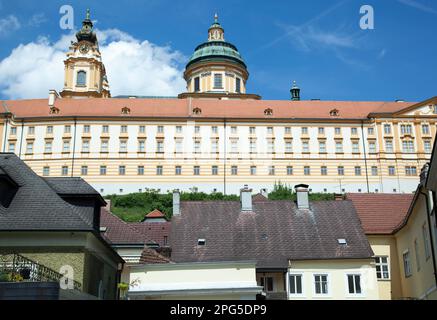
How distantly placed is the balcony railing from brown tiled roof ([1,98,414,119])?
56.6 metres

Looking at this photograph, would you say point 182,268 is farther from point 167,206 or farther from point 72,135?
point 72,135

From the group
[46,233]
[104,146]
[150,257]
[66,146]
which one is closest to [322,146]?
[104,146]

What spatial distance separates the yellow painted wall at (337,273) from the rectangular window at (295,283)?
0.58 ft

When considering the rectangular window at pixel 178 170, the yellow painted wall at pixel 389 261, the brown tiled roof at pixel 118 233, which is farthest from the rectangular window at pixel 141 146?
the yellow painted wall at pixel 389 261

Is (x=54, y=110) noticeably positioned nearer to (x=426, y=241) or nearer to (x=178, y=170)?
(x=178, y=170)

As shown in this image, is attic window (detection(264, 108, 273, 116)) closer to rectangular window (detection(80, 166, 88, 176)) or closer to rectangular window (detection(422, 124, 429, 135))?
rectangular window (detection(422, 124, 429, 135))

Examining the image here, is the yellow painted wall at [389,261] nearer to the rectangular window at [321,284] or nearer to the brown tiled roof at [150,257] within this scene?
the rectangular window at [321,284]

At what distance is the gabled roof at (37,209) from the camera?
17.1 m

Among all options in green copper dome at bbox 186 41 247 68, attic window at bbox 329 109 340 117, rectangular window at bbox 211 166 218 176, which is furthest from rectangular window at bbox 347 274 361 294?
green copper dome at bbox 186 41 247 68

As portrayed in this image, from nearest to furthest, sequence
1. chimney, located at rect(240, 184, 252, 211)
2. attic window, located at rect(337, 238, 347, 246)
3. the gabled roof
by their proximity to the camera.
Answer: the gabled roof → attic window, located at rect(337, 238, 347, 246) → chimney, located at rect(240, 184, 252, 211)

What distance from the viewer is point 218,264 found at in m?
22.6

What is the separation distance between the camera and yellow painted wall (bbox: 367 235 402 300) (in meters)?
26.6
